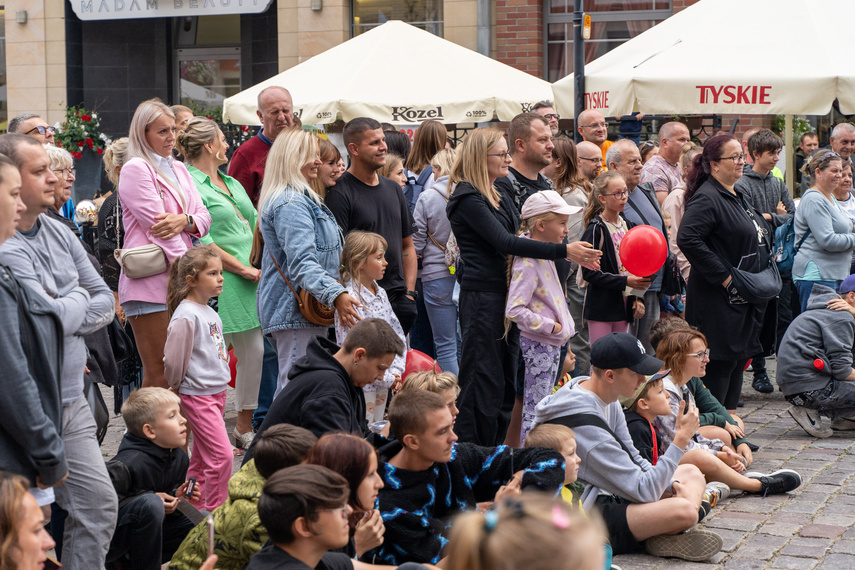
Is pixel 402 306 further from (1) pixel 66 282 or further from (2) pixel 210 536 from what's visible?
(2) pixel 210 536

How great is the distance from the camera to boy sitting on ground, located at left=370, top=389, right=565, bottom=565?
3.95 metres

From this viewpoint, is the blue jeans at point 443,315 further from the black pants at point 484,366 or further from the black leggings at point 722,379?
the black leggings at point 722,379

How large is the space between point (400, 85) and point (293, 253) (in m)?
5.26

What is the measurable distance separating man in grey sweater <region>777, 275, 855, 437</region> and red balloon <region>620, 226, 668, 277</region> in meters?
1.40

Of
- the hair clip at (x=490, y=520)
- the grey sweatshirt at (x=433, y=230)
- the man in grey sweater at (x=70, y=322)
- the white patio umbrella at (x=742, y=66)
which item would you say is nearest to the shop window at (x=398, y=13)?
the white patio umbrella at (x=742, y=66)

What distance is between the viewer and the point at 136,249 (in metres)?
5.46

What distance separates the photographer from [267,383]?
6875 millimetres

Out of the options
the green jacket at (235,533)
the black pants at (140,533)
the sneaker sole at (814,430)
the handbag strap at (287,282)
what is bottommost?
the sneaker sole at (814,430)

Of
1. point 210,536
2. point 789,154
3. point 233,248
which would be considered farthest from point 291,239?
point 789,154

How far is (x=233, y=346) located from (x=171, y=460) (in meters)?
2.04

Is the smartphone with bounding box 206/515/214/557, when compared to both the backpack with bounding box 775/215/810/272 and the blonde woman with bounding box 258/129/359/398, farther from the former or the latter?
the backpack with bounding box 775/215/810/272

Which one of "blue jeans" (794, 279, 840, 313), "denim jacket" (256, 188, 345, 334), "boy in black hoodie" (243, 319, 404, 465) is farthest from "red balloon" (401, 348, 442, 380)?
"blue jeans" (794, 279, 840, 313)

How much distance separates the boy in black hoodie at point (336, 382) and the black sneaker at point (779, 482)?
249 cm

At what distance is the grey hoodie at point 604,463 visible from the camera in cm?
468
